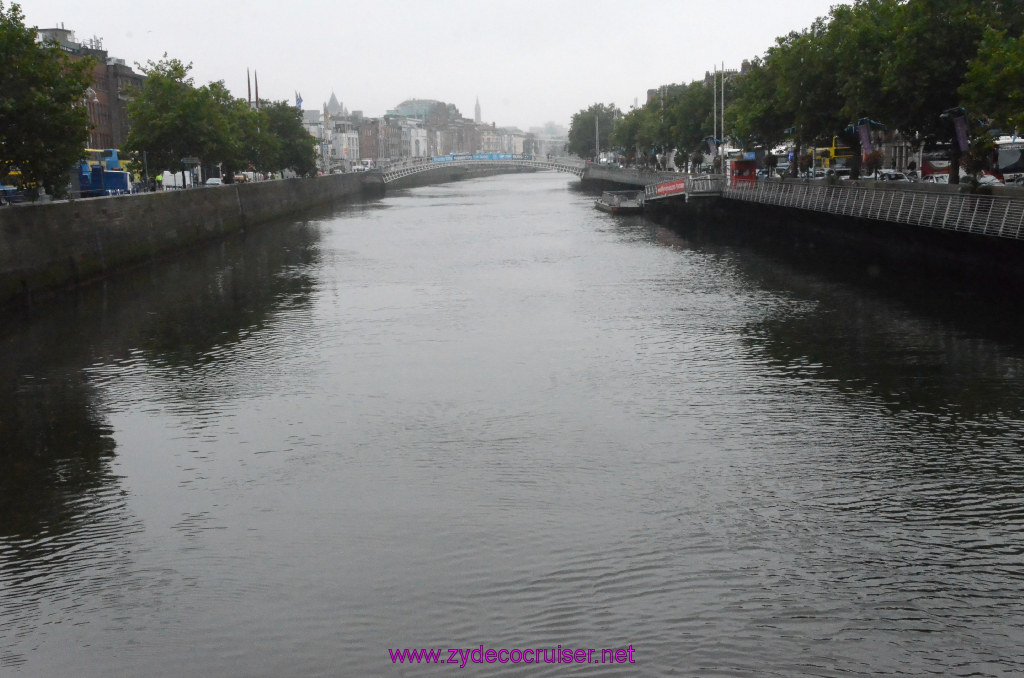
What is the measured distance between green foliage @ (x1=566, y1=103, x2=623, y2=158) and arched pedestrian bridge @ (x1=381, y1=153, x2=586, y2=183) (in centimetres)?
2961

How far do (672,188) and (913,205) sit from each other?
115 ft

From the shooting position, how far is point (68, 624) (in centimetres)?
1168

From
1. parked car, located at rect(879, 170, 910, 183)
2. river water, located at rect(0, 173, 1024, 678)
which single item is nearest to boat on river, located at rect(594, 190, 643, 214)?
parked car, located at rect(879, 170, 910, 183)

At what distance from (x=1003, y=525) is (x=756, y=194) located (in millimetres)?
43415

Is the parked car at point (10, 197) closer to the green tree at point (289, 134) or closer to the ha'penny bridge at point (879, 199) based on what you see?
the ha'penny bridge at point (879, 199)

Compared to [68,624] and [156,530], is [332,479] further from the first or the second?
[68,624]

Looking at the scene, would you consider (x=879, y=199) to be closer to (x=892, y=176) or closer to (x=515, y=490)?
(x=892, y=176)

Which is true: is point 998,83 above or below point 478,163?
above

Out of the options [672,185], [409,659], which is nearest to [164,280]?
[409,659]

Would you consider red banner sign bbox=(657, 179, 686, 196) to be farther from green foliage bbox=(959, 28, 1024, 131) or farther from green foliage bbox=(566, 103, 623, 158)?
green foliage bbox=(566, 103, 623, 158)

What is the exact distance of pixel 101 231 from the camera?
38562 millimetres

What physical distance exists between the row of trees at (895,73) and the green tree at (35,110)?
25.4 m

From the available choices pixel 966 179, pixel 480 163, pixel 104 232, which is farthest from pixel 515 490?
pixel 480 163

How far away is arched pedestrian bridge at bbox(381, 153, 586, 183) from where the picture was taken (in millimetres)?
135750
